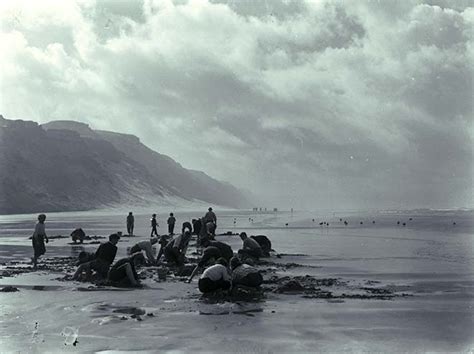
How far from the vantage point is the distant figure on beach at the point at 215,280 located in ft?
42.3

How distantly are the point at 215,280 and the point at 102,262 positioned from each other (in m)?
5.05

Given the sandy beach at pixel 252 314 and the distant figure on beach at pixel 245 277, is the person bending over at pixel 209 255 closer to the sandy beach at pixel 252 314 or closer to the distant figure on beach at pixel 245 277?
the sandy beach at pixel 252 314

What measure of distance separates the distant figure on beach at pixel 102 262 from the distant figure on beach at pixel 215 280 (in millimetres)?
4216

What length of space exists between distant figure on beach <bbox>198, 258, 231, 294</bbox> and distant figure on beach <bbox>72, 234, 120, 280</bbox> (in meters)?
4.22

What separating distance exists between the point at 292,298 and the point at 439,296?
3.92 meters

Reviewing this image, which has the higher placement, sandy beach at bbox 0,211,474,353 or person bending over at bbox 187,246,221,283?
person bending over at bbox 187,246,221,283

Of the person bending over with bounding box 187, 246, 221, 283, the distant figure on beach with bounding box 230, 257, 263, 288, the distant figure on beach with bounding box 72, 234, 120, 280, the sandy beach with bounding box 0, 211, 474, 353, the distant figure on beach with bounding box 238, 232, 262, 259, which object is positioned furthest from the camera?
the distant figure on beach with bounding box 238, 232, 262, 259

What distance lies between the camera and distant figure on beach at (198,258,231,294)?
12906 millimetres

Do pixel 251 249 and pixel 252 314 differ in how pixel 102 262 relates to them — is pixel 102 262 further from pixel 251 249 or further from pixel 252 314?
pixel 251 249

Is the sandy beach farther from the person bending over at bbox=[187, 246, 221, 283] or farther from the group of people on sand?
the person bending over at bbox=[187, 246, 221, 283]

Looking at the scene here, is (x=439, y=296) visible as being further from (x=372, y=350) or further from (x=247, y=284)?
(x=372, y=350)

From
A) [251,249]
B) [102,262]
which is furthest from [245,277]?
[251,249]

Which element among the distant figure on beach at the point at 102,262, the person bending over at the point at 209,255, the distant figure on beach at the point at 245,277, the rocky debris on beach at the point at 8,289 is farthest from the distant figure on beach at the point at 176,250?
the distant figure on beach at the point at 245,277

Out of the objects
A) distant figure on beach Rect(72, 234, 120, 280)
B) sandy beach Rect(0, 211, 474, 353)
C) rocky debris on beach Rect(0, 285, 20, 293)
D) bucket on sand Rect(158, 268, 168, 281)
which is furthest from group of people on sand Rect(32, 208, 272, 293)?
rocky debris on beach Rect(0, 285, 20, 293)
